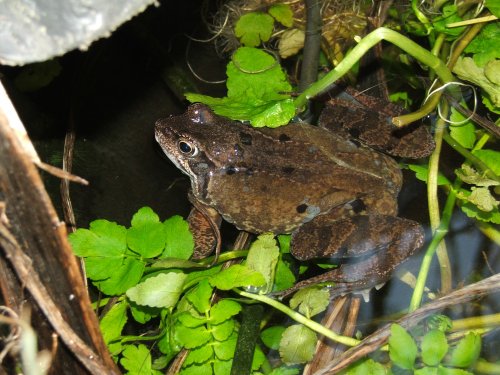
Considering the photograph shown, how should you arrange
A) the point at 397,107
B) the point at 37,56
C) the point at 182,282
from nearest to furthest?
the point at 37,56 < the point at 182,282 < the point at 397,107

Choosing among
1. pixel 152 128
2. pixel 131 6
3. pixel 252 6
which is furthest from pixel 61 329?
pixel 252 6

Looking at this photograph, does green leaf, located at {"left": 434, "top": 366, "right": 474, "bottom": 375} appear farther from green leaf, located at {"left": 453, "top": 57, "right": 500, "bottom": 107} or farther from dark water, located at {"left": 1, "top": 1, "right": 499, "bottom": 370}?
green leaf, located at {"left": 453, "top": 57, "right": 500, "bottom": 107}

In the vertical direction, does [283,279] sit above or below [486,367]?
above

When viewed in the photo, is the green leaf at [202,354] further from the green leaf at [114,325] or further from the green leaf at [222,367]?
the green leaf at [114,325]

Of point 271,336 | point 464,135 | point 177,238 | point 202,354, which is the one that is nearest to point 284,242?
point 271,336

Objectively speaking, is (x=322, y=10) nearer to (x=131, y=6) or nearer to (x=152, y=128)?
(x=152, y=128)

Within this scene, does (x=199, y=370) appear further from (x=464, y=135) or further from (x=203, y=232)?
(x=464, y=135)

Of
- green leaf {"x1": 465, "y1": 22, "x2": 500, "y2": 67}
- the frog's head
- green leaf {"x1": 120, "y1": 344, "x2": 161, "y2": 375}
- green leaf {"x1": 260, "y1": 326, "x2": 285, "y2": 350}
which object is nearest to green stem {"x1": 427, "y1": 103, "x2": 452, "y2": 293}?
green leaf {"x1": 465, "y1": 22, "x2": 500, "y2": 67}

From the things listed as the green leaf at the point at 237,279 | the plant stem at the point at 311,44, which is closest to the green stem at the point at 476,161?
the plant stem at the point at 311,44
